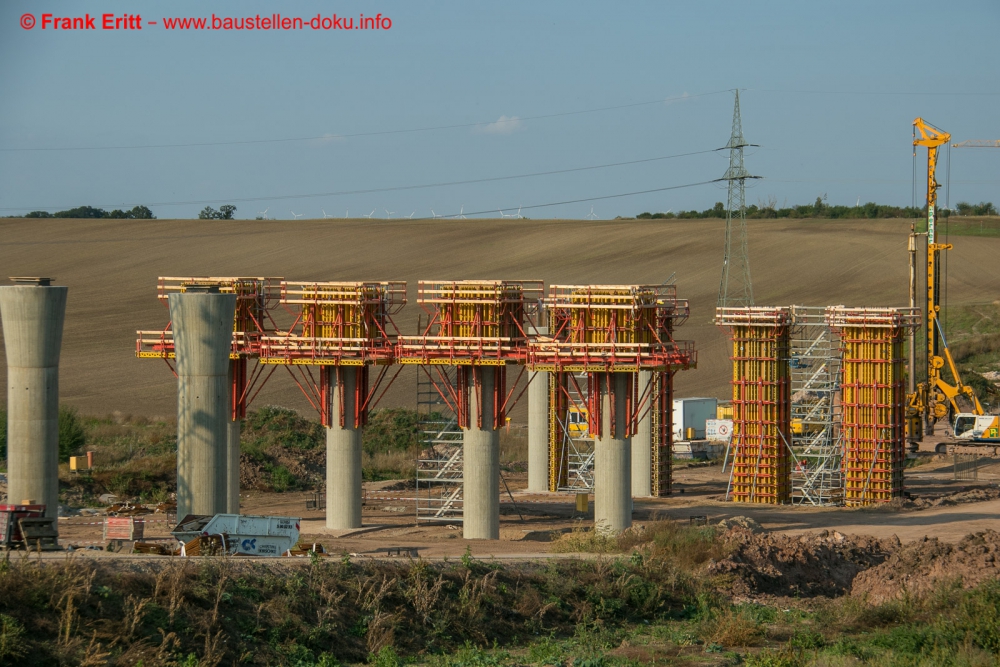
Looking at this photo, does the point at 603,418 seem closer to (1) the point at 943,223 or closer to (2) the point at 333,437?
(2) the point at 333,437

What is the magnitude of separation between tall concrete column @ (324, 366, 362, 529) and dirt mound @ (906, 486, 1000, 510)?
19746 millimetres

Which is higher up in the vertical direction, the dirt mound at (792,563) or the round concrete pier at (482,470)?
the round concrete pier at (482,470)

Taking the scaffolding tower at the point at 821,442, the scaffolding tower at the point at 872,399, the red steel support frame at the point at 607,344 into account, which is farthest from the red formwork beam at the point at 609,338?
the scaffolding tower at the point at 872,399

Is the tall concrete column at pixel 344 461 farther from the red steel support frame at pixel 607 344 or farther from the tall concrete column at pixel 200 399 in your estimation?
the tall concrete column at pixel 200 399

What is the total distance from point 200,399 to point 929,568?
17710 mm

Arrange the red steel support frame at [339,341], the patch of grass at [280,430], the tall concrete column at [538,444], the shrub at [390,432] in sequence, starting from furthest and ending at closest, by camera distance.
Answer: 1. the shrub at [390,432]
2. the patch of grass at [280,430]
3. the tall concrete column at [538,444]
4. the red steel support frame at [339,341]

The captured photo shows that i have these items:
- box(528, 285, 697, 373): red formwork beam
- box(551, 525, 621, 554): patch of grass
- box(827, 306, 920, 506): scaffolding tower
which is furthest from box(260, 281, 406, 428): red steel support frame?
box(827, 306, 920, 506): scaffolding tower

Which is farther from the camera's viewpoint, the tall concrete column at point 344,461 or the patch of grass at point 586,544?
the tall concrete column at point 344,461

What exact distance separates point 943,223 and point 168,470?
96.9 m

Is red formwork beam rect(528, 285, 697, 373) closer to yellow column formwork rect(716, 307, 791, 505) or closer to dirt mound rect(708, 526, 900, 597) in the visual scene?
dirt mound rect(708, 526, 900, 597)

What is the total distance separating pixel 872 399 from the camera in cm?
4547

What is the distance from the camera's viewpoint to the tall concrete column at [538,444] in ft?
162

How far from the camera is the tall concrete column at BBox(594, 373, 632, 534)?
3678 centimetres

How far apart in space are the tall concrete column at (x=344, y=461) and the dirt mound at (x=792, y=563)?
12.6 meters
